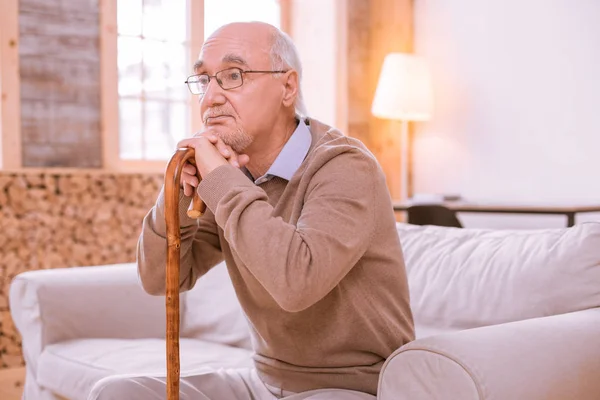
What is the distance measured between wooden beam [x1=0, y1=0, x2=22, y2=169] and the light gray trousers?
2221 millimetres

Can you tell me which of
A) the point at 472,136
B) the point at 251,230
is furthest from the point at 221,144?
the point at 472,136

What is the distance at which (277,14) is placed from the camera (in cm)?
484

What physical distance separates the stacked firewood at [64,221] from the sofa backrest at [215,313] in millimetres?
1223

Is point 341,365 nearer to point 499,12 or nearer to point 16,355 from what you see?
point 16,355

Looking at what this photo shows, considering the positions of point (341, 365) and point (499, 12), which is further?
point (499, 12)

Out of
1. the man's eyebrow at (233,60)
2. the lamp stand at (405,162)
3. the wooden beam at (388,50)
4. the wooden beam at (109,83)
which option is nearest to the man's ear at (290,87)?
the man's eyebrow at (233,60)

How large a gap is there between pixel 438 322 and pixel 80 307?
3.85ft

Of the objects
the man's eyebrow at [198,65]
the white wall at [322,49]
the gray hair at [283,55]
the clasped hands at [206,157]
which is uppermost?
the white wall at [322,49]

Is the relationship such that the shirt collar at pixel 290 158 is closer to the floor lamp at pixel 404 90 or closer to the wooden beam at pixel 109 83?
the wooden beam at pixel 109 83

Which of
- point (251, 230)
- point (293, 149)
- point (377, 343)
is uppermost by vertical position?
point (293, 149)

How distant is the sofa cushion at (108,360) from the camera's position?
200 centimetres

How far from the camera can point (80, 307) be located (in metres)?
2.33

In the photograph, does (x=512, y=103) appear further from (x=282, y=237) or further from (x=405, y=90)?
(x=282, y=237)

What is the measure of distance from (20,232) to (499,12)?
2.96 meters
